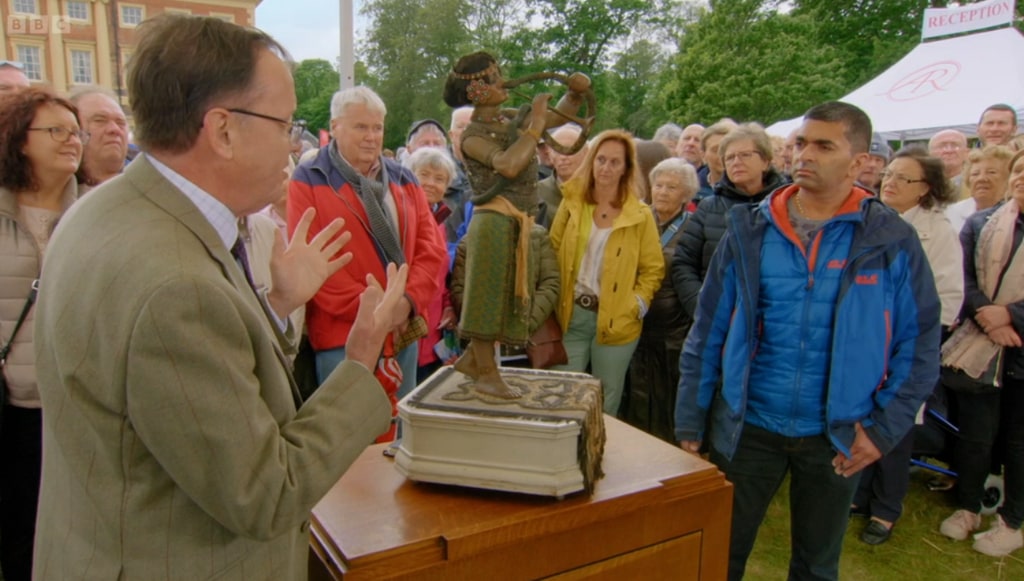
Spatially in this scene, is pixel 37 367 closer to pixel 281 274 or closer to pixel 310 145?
pixel 281 274

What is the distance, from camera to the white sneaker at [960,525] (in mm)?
3566

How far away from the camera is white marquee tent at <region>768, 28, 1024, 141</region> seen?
27.8 feet

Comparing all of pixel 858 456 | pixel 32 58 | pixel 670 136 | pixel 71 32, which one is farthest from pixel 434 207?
pixel 32 58

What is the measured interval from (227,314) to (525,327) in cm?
104

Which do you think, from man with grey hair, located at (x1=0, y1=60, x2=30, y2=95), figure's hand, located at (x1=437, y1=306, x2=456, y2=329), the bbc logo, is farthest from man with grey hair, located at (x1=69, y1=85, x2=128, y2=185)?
the bbc logo

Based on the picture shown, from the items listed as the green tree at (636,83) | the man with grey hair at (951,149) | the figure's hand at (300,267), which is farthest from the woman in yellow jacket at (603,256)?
the green tree at (636,83)

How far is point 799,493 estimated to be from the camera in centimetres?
236

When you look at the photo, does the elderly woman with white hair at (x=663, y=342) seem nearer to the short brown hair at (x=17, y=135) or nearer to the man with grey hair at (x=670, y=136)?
the man with grey hair at (x=670, y=136)

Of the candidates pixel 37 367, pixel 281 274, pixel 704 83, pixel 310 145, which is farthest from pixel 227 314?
pixel 704 83

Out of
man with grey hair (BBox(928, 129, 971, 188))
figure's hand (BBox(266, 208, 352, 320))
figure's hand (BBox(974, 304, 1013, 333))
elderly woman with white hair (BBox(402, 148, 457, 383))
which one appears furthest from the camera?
man with grey hair (BBox(928, 129, 971, 188))

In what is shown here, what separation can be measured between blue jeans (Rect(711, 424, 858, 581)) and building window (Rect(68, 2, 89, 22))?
29612 mm

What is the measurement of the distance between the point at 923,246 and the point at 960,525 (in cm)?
151

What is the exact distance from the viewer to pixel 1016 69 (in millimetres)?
8508

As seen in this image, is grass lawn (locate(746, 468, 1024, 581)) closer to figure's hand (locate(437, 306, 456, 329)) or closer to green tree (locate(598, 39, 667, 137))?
figure's hand (locate(437, 306, 456, 329))
